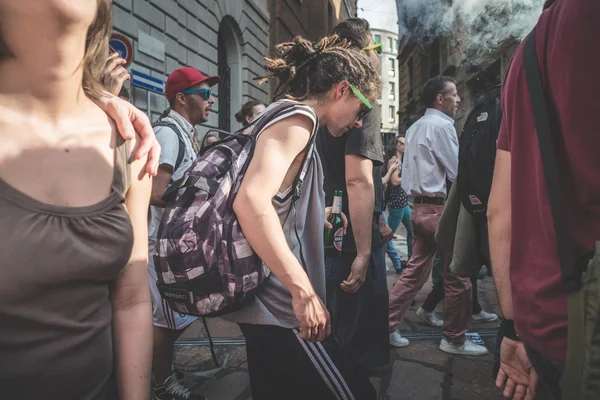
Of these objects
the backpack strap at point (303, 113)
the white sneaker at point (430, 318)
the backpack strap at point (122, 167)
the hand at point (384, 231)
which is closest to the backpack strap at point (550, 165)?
the backpack strap at point (303, 113)

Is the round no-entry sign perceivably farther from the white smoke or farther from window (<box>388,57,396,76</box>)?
window (<box>388,57,396,76</box>)

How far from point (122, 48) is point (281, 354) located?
20.1ft

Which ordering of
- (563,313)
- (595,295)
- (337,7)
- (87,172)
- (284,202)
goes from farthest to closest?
1. (337,7)
2. (284,202)
3. (87,172)
4. (563,313)
5. (595,295)

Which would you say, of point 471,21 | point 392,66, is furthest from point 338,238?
point 392,66

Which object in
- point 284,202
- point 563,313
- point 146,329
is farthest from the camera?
point 284,202

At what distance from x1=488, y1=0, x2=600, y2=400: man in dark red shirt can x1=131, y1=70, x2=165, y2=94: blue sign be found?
278 inches

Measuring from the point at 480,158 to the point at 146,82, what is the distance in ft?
20.8

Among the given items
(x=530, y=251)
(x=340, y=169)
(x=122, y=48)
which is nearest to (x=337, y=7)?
(x=122, y=48)

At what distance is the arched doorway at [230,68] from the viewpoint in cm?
1230

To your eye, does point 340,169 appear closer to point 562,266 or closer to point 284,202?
point 284,202

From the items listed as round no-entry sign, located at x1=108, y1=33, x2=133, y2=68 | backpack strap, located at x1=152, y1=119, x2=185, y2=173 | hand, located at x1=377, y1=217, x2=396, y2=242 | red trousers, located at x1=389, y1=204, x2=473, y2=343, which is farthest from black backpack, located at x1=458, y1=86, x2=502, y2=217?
round no-entry sign, located at x1=108, y1=33, x2=133, y2=68

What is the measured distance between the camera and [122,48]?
6.50m

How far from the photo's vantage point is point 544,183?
1035 mm

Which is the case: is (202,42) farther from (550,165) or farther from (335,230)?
(550,165)
